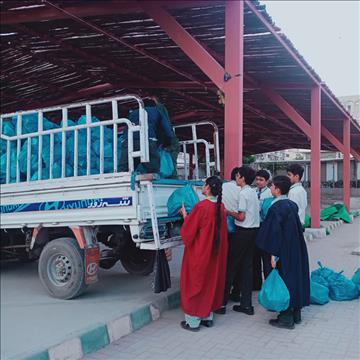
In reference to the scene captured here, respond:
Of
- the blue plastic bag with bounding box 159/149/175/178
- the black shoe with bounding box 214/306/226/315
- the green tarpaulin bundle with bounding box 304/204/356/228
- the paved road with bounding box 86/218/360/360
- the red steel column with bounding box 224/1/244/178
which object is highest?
the red steel column with bounding box 224/1/244/178

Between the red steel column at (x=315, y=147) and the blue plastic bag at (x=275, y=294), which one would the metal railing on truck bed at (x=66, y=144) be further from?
the red steel column at (x=315, y=147)

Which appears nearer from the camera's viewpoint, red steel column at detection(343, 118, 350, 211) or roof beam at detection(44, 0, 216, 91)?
roof beam at detection(44, 0, 216, 91)

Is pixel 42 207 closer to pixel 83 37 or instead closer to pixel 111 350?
pixel 111 350

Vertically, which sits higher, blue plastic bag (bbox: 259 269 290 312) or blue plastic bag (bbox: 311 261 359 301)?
blue plastic bag (bbox: 259 269 290 312)

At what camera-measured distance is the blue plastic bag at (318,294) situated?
5.21 meters

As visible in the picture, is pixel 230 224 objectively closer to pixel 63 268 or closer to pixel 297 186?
pixel 297 186

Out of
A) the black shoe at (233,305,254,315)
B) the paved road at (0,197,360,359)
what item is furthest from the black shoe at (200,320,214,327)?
the paved road at (0,197,360,359)

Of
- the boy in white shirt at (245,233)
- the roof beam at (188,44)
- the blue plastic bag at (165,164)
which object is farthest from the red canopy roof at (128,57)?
the boy in white shirt at (245,233)

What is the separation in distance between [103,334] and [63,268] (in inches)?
54.0

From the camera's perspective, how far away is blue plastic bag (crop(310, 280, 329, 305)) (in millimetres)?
5211

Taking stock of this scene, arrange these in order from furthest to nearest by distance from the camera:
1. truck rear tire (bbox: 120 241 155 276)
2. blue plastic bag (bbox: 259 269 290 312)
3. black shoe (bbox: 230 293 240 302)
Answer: truck rear tire (bbox: 120 241 155 276), black shoe (bbox: 230 293 240 302), blue plastic bag (bbox: 259 269 290 312)

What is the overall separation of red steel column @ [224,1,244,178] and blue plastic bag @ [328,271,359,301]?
1872 mm

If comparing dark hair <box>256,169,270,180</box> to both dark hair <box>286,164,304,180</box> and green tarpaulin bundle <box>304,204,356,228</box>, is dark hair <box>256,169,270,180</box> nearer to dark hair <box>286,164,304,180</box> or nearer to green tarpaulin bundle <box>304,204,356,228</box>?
dark hair <box>286,164,304,180</box>

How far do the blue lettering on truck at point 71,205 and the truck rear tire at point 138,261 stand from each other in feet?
4.96
